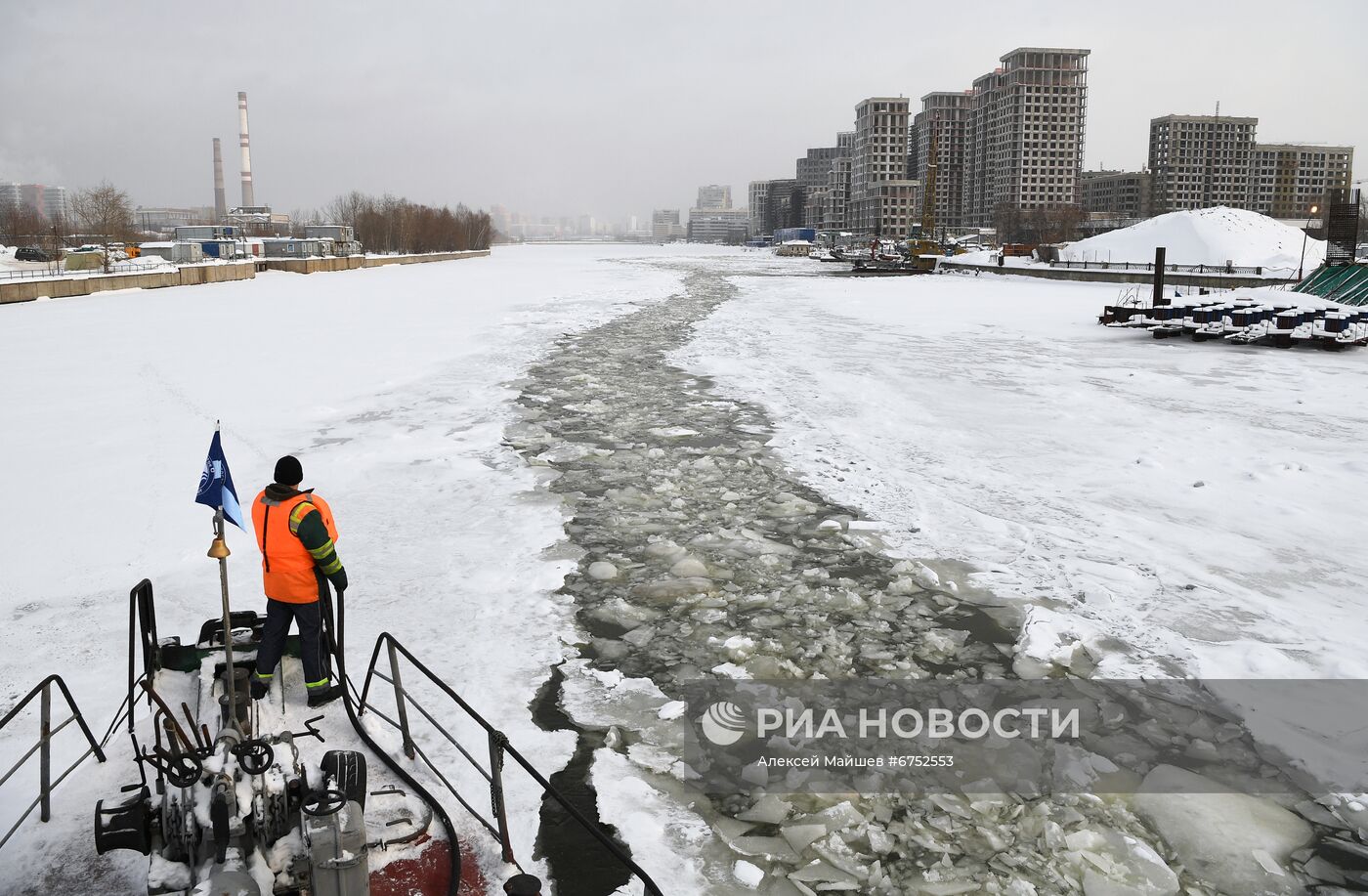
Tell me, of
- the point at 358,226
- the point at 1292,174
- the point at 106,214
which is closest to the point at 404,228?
the point at 358,226

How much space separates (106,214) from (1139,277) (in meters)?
72.5

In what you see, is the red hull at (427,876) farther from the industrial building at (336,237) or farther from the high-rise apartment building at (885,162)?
the high-rise apartment building at (885,162)

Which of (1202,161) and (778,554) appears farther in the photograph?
(1202,161)

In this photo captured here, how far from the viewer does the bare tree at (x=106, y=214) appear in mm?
70562

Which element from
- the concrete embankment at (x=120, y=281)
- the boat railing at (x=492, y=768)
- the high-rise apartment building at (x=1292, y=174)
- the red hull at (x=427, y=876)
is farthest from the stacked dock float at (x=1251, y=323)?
the high-rise apartment building at (x=1292, y=174)

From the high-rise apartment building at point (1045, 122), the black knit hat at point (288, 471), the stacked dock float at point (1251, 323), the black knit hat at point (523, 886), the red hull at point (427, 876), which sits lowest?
the red hull at point (427, 876)

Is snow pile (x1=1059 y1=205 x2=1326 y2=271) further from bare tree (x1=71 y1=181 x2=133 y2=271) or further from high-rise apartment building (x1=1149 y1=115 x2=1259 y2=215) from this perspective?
high-rise apartment building (x1=1149 y1=115 x2=1259 y2=215)

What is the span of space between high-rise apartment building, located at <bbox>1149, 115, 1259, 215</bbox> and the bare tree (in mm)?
161361

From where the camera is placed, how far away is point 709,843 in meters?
4.89

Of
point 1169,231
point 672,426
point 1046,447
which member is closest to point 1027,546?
point 1046,447

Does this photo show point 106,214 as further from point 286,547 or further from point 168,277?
point 286,547

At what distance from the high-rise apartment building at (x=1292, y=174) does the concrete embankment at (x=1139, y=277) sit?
136033 mm

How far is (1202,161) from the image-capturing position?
171 meters

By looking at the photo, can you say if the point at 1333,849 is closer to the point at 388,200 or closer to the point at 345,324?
the point at 345,324
